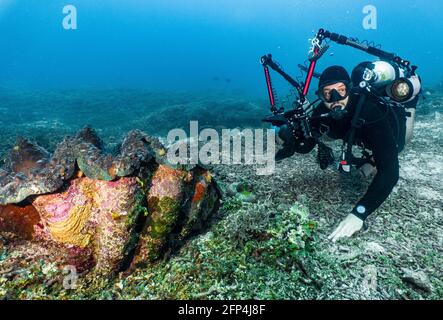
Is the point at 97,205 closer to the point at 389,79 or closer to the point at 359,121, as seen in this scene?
the point at 359,121

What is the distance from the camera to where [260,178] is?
582 cm

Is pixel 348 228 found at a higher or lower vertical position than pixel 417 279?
higher

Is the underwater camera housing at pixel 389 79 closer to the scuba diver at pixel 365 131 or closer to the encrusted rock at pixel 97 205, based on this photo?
the scuba diver at pixel 365 131

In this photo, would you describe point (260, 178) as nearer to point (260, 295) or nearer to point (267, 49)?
point (260, 295)

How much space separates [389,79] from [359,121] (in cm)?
171

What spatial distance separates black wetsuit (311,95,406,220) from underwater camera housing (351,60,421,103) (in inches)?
11.9

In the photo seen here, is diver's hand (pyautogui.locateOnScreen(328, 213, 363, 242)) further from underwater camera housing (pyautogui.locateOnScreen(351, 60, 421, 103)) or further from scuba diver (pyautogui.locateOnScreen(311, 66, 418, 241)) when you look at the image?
underwater camera housing (pyautogui.locateOnScreen(351, 60, 421, 103))

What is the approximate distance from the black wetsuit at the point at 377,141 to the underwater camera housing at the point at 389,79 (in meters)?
0.30

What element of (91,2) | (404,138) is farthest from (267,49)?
(404,138)

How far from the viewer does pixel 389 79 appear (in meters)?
5.04

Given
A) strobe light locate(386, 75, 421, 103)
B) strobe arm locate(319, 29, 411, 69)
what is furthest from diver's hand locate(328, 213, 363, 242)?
strobe arm locate(319, 29, 411, 69)

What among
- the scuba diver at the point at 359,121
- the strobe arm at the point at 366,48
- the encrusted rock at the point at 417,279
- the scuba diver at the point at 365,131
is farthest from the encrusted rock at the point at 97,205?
the strobe arm at the point at 366,48

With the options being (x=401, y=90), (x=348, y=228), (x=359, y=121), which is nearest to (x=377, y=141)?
(x=359, y=121)

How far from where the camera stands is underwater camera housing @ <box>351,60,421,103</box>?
169 inches
